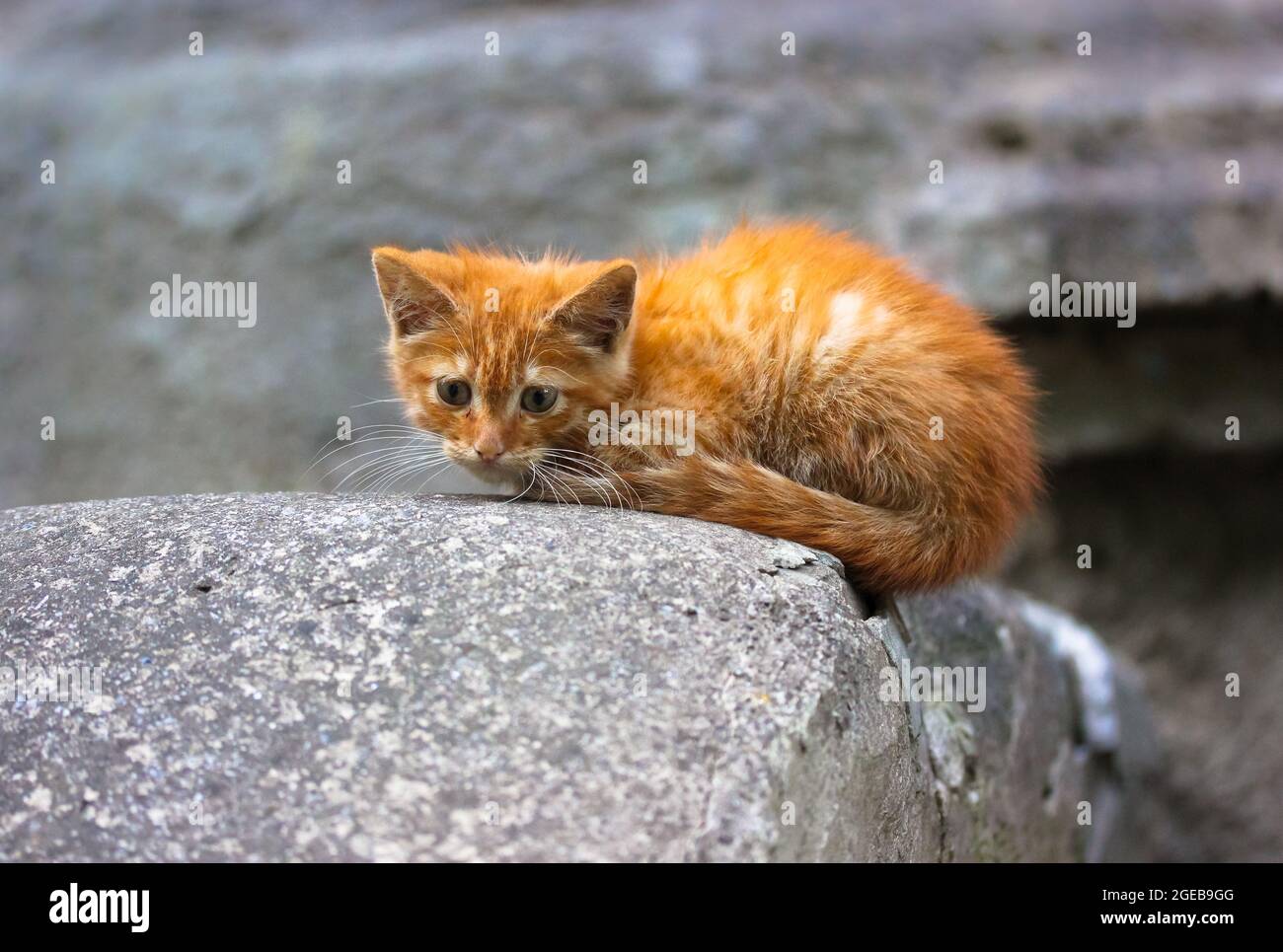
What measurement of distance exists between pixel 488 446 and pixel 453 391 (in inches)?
10.5

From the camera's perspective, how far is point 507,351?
320cm

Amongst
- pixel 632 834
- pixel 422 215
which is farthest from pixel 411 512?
pixel 422 215

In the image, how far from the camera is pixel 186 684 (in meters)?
2.42

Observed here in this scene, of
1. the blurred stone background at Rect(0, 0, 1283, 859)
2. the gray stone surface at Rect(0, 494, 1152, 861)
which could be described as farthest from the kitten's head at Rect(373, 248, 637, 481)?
the blurred stone background at Rect(0, 0, 1283, 859)

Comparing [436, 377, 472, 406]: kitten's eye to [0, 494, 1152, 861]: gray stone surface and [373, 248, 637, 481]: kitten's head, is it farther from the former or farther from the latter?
[0, 494, 1152, 861]: gray stone surface

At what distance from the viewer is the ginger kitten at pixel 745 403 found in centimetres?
321

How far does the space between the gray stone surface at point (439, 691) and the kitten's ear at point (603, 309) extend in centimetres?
53

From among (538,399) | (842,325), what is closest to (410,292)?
(538,399)

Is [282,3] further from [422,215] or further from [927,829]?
[927,829]

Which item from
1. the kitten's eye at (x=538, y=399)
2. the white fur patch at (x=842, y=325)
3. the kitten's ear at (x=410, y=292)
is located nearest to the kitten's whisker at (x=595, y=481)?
the kitten's eye at (x=538, y=399)

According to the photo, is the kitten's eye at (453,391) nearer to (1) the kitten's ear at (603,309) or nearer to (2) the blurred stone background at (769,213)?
(1) the kitten's ear at (603,309)

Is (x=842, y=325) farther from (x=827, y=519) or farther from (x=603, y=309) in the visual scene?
(x=603, y=309)

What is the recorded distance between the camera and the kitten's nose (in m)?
3.13

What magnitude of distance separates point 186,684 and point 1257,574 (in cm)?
592
